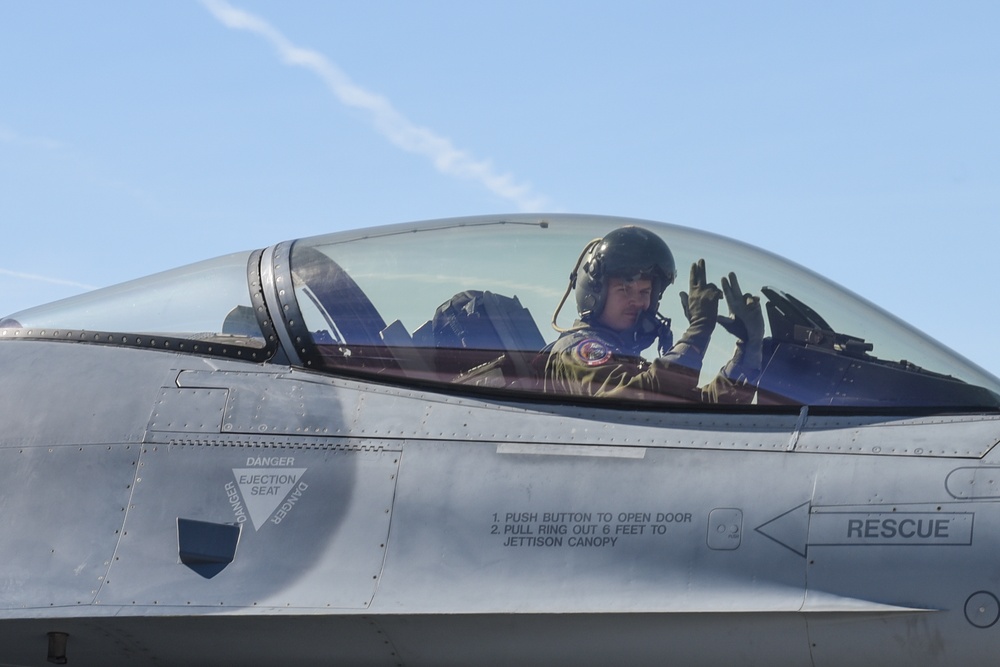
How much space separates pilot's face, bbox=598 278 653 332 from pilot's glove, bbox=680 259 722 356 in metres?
0.18

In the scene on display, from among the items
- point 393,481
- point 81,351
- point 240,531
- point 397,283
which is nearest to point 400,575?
point 393,481

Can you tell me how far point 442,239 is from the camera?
246 inches

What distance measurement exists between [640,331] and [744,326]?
18.3 inches

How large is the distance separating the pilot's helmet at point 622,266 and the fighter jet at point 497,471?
0.02 meters

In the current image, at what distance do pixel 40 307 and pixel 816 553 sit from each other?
445 cm

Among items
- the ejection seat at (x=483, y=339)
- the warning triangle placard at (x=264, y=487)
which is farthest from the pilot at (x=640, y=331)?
the warning triangle placard at (x=264, y=487)

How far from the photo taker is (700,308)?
18.4 ft

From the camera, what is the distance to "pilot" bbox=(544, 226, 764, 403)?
5379 mm

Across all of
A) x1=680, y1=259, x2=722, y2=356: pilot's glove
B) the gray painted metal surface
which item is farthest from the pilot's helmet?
the gray painted metal surface

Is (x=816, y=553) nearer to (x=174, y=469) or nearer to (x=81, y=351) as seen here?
(x=174, y=469)

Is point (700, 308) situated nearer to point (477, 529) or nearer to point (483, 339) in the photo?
point (483, 339)

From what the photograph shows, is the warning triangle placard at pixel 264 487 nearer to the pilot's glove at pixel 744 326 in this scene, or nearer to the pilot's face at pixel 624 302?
the pilot's face at pixel 624 302

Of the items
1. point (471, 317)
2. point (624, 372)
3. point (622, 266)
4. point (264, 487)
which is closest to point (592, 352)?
point (624, 372)

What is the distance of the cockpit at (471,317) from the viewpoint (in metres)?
5.31
